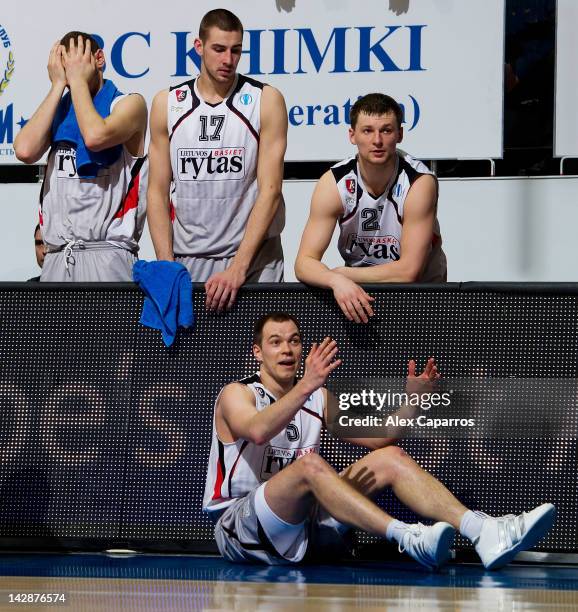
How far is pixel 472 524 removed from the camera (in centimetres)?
526

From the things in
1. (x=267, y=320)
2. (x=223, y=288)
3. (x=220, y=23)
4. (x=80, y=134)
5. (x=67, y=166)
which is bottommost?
(x=267, y=320)

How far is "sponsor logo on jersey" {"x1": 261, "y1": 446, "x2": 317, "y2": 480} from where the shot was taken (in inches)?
220

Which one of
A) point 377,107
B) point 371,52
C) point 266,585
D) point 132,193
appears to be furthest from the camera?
point 371,52

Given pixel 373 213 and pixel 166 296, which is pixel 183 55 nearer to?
pixel 373 213

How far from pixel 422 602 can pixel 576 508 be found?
1.23 metres

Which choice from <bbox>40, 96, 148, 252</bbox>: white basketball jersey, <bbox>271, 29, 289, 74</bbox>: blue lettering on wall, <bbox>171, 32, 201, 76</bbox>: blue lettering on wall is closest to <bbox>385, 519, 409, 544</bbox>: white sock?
<bbox>40, 96, 148, 252</bbox>: white basketball jersey

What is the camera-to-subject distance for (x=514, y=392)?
18.2ft

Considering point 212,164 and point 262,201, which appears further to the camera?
point 212,164

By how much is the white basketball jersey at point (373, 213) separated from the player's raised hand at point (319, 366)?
847mm

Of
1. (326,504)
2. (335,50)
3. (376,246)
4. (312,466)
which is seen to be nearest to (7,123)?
(335,50)

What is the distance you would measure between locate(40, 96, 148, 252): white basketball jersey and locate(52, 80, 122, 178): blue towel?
0.03 metres

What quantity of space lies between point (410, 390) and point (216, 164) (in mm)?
1473

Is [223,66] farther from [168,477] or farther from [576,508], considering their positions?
[576,508]

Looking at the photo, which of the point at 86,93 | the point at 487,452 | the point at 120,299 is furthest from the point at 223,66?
the point at 487,452
